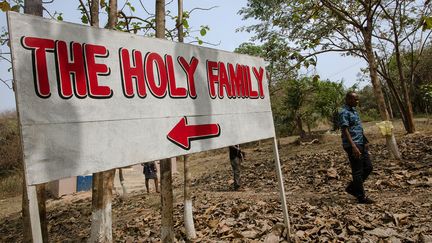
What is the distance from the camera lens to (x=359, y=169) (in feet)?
18.6

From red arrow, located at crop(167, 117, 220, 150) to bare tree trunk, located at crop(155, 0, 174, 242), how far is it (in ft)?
3.03

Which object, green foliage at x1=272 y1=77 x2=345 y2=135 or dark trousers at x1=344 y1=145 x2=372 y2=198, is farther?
green foliage at x1=272 y1=77 x2=345 y2=135

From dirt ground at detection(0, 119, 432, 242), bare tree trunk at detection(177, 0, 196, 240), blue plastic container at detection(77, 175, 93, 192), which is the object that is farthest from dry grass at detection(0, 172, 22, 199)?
bare tree trunk at detection(177, 0, 196, 240)

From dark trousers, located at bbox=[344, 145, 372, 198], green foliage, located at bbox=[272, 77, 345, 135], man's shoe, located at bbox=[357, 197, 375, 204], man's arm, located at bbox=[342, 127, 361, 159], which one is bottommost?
man's shoe, located at bbox=[357, 197, 375, 204]

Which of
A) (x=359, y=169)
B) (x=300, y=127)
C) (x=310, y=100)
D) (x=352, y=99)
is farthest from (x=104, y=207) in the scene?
(x=310, y=100)

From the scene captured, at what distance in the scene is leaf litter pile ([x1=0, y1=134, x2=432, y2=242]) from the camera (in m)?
4.59

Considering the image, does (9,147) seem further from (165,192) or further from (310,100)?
(165,192)

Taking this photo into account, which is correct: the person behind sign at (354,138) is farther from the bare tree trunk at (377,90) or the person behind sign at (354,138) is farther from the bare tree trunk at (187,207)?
the bare tree trunk at (377,90)

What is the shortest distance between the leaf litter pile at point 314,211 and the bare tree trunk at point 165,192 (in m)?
1.04

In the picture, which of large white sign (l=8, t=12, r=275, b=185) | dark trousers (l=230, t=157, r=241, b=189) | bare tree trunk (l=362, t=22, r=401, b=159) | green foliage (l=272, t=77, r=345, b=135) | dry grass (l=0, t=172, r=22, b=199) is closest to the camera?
large white sign (l=8, t=12, r=275, b=185)

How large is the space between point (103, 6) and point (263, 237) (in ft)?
19.9

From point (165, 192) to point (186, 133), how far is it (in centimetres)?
125

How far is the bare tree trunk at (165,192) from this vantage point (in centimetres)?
435

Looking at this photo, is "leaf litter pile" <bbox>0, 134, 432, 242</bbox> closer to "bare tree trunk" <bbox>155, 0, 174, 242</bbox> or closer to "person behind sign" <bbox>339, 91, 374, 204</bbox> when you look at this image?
"person behind sign" <bbox>339, 91, 374, 204</bbox>
